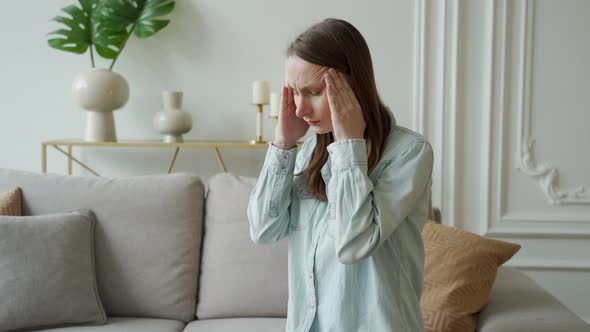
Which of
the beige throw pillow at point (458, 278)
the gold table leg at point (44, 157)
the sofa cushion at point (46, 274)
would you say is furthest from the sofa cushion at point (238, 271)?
the gold table leg at point (44, 157)

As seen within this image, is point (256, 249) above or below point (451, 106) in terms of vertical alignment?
below

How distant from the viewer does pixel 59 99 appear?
3029 mm

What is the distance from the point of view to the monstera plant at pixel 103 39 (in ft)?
8.97

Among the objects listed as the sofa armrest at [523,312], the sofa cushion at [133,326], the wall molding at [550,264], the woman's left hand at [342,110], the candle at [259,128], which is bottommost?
the wall molding at [550,264]

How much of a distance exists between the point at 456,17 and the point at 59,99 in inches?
76.4

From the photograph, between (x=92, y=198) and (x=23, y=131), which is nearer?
(x=92, y=198)

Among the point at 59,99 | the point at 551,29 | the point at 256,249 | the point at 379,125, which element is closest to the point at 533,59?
the point at 551,29

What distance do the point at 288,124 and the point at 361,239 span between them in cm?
33

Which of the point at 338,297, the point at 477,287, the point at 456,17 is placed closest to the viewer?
the point at 338,297

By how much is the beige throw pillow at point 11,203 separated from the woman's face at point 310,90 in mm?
1282

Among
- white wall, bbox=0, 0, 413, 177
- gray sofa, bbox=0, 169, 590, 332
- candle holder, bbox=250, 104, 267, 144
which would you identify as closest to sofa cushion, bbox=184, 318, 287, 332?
gray sofa, bbox=0, 169, 590, 332

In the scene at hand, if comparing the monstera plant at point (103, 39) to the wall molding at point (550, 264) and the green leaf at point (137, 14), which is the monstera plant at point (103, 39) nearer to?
the green leaf at point (137, 14)

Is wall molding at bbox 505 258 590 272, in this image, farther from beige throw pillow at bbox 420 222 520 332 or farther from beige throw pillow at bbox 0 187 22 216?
beige throw pillow at bbox 0 187 22 216

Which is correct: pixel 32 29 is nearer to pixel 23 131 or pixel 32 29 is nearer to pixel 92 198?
pixel 23 131
